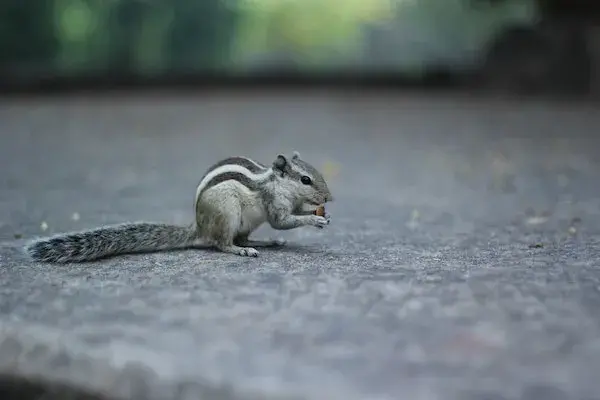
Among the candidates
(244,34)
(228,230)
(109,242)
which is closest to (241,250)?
(228,230)

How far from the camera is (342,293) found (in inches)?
107

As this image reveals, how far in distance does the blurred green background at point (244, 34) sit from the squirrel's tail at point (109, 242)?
8.74 m

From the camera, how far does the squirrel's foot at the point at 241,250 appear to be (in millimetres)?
3492

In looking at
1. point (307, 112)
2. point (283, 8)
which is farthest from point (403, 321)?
point (283, 8)

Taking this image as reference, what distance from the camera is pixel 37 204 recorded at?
207 inches

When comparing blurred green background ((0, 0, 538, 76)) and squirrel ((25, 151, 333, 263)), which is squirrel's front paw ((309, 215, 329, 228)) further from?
blurred green background ((0, 0, 538, 76))

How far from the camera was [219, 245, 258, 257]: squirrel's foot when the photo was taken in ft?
11.5

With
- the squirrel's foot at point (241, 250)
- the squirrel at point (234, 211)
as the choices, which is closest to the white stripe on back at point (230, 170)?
the squirrel at point (234, 211)

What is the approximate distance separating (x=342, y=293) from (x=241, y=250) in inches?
35.4

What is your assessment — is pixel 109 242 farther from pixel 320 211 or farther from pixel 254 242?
pixel 320 211

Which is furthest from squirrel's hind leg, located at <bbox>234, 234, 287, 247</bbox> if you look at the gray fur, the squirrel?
the gray fur

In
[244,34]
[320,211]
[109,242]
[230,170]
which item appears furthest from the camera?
[244,34]

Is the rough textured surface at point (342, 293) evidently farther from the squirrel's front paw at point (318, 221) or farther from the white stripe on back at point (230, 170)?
the white stripe on back at point (230, 170)

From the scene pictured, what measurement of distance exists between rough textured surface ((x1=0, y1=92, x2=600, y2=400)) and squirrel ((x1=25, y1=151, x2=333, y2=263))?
85 millimetres
